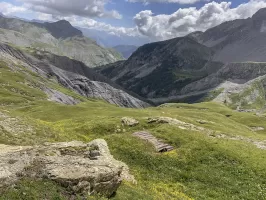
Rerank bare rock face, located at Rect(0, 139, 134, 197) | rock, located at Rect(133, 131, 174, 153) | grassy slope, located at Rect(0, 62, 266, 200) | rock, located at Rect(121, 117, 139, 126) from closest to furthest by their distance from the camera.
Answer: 1. bare rock face, located at Rect(0, 139, 134, 197)
2. grassy slope, located at Rect(0, 62, 266, 200)
3. rock, located at Rect(133, 131, 174, 153)
4. rock, located at Rect(121, 117, 139, 126)

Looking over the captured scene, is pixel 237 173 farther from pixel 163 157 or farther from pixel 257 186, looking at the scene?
pixel 163 157

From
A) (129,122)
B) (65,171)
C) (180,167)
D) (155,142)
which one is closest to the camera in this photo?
(65,171)

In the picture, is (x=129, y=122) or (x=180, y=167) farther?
(x=129, y=122)

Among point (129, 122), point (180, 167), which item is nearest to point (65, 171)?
point (180, 167)

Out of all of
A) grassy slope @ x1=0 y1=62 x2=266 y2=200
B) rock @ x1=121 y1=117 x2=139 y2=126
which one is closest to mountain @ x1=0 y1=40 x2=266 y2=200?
grassy slope @ x1=0 y1=62 x2=266 y2=200

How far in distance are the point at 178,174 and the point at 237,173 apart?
670 cm

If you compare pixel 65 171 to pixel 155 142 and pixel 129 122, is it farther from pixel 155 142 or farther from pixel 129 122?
pixel 129 122

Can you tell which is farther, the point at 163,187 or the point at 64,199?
A: the point at 163,187

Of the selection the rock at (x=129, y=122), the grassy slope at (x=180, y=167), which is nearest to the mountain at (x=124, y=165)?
the grassy slope at (x=180, y=167)

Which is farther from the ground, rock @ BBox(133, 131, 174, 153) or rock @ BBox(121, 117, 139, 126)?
rock @ BBox(121, 117, 139, 126)

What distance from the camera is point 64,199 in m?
18.5

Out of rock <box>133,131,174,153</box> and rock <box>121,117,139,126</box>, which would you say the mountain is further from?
rock <box>121,117,139,126</box>

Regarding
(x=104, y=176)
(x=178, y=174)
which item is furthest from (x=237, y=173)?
(x=104, y=176)

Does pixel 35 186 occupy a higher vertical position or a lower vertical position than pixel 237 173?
higher
